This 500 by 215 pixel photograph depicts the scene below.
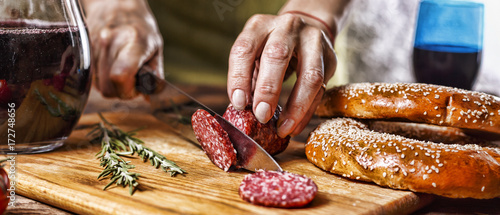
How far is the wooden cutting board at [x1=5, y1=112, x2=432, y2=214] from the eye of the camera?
121cm

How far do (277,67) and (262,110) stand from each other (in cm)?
16

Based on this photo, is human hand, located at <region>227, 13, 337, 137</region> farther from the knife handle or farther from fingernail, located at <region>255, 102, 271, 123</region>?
the knife handle

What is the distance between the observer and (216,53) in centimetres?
354

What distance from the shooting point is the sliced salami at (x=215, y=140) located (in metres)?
1.51

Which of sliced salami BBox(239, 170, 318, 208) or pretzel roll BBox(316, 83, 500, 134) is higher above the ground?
pretzel roll BBox(316, 83, 500, 134)

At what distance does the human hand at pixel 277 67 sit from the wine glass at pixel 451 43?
0.77m

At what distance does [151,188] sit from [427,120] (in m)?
0.94

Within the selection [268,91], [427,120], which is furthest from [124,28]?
[427,120]

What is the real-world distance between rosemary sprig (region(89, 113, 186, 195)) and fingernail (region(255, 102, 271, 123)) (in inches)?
12.5

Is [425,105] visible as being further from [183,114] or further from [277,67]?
[183,114]

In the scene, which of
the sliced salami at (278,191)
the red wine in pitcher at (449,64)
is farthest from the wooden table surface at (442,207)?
the red wine in pitcher at (449,64)

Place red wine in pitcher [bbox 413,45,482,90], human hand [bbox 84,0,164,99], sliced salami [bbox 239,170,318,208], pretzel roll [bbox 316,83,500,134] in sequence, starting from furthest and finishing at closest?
1. human hand [bbox 84,0,164,99]
2. red wine in pitcher [bbox 413,45,482,90]
3. pretzel roll [bbox 316,83,500,134]
4. sliced salami [bbox 239,170,318,208]

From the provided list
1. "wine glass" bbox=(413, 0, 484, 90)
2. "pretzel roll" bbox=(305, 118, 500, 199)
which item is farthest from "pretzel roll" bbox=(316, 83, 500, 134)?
"wine glass" bbox=(413, 0, 484, 90)

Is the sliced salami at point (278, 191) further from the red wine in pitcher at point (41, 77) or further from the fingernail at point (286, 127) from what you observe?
the red wine in pitcher at point (41, 77)
